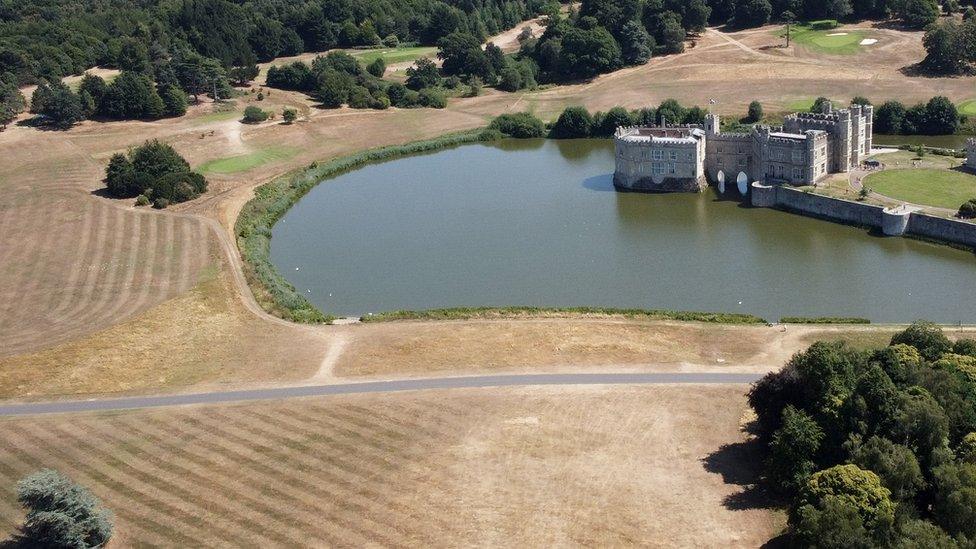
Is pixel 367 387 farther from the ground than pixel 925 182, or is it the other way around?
pixel 925 182

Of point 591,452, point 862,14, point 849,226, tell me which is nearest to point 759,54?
point 862,14

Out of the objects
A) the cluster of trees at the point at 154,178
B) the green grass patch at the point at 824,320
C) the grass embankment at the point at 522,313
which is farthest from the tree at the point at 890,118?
the cluster of trees at the point at 154,178

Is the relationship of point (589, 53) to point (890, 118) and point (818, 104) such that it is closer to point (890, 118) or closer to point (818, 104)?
point (818, 104)

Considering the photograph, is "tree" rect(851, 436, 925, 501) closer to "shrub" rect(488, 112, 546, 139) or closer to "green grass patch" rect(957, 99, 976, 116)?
"green grass patch" rect(957, 99, 976, 116)

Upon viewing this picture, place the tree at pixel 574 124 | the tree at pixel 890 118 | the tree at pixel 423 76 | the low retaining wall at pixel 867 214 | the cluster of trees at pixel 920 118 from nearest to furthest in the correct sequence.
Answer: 1. the low retaining wall at pixel 867 214
2. the cluster of trees at pixel 920 118
3. the tree at pixel 890 118
4. the tree at pixel 574 124
5. the tree at pixel 423 76

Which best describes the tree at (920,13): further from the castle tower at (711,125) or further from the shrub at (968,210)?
the shrub at (968,210)

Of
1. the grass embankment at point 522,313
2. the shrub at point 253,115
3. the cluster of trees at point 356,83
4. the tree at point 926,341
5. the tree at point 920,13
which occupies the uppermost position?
the tree at point 920,13

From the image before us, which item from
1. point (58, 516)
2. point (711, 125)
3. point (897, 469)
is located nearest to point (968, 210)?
point (711, 125)

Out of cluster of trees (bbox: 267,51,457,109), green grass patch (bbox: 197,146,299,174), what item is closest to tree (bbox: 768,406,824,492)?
green grass patch (bbox: 197,146,299,174)
